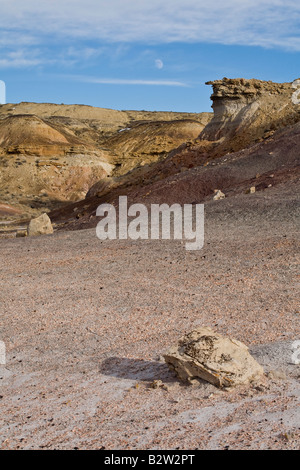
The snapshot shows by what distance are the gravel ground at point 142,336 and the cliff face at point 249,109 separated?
12906mm

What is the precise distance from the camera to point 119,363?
519 cm

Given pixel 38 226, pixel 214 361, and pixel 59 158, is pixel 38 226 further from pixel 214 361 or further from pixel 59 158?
pixel 59 158

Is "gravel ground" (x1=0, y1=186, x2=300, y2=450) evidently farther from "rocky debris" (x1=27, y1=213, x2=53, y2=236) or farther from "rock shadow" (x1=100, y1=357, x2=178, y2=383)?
"rocky debris" (x1=27, y1=213, x2=53, y2=236)

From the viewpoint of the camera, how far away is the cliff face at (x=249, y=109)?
23.6 metres

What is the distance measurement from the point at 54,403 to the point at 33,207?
32773 millimetres

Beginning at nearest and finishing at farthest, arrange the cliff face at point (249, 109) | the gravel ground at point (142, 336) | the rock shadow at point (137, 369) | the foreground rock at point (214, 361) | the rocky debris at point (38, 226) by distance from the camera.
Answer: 1. the gravel ground at point (142, 336)
2. the foreground rock at point (214, 361)
3. the rock shadow at point (137, 369)
4. the rocky debris at point (38, 226)
5. the cliff face at point (249, 109)

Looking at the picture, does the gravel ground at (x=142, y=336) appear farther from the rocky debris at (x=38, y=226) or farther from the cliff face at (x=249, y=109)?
the cliff face at (x=249, y=109)

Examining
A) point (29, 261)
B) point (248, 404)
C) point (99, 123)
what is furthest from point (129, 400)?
point (99, 123)

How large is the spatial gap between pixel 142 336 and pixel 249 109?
20235mm

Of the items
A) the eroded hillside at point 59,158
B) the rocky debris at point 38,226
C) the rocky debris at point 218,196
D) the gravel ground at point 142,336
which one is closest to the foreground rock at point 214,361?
the gravel ground at point 142,336

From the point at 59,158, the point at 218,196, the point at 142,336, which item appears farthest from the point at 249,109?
the point at 59,158

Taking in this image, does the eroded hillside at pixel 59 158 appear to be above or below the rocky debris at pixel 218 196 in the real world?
above
